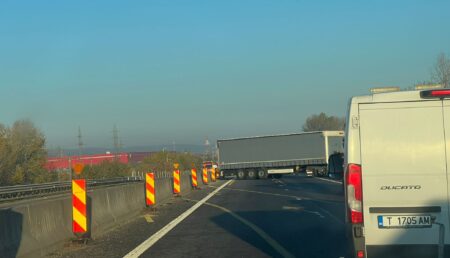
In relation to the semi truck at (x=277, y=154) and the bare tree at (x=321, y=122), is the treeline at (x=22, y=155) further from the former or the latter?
the bare tree at (x=321, y=122)

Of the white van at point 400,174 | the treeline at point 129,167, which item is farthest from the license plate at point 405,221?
the treeline at point 129,167

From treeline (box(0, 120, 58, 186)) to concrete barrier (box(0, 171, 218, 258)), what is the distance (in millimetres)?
49869

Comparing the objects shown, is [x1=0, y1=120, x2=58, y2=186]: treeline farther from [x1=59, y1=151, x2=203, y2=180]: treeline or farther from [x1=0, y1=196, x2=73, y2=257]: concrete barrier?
[x1=0, y1=196, x2=73, y2=257]: concrete barrier

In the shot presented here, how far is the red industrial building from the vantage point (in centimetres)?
8149

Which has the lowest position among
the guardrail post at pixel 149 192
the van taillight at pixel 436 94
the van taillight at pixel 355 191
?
the guardrail post at pixel 149 192

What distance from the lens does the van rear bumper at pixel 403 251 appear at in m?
6.43

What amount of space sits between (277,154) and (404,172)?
157 ft

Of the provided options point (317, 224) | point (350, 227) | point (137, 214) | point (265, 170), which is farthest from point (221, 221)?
point (265, 170)

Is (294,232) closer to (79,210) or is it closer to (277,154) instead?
(79,210)

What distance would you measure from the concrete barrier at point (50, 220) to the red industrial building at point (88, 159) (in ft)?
193

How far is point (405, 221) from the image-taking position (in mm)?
6441

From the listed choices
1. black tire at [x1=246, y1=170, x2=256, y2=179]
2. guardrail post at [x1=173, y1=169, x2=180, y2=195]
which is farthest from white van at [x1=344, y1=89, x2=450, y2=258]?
black tire at [x1=246, y1=170, x2=256, y2=179]

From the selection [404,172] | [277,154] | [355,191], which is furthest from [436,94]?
[277,154]

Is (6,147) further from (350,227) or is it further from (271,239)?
(350,227)
